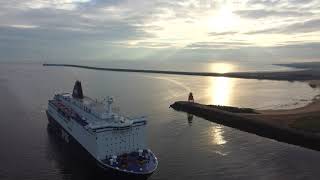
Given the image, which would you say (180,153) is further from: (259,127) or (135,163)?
(259,127)

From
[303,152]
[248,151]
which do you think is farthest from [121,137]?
[303,152]

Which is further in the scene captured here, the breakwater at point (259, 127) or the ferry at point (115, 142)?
the breakwater at point (259, 127)

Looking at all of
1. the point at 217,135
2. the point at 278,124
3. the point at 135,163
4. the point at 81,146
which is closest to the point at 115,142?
the point at 135,163

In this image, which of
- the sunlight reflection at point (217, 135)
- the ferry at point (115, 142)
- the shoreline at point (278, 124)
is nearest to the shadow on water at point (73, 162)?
the ferry at point (115, 142)

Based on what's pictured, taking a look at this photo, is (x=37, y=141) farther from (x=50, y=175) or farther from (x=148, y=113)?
(x=148, y=113)

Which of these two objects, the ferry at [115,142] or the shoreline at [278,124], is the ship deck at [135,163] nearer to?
the ferry at [115,142]

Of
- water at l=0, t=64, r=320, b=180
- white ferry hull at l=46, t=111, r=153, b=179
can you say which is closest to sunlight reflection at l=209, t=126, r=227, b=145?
water at l=0, t=64, r=320, b=180
